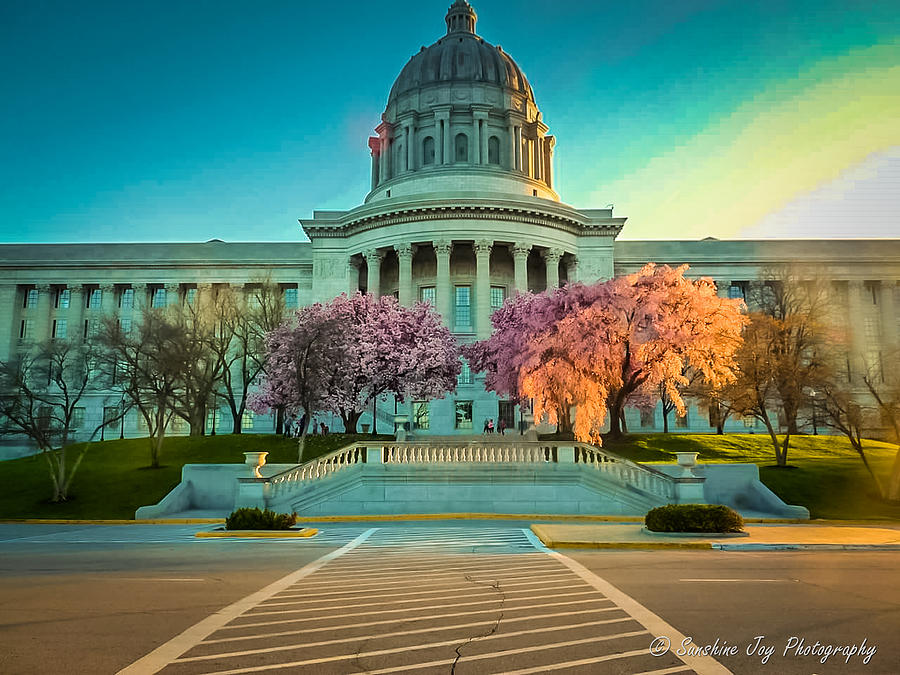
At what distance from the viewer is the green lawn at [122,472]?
33312 mm

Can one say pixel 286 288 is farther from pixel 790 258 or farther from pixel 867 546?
pixel 867 546

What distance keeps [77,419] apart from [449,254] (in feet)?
124

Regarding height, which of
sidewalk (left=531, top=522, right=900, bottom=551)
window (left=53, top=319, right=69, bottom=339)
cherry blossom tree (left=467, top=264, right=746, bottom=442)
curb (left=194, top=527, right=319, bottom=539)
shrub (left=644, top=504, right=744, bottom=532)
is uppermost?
window (left=53, top=319, right=69, bottom=339)

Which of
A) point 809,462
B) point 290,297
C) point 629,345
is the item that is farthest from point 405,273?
point 809,462

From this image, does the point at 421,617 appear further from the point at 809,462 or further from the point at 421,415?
the point at 421,415

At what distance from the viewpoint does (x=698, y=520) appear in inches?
793

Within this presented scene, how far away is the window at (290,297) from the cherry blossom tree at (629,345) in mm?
37721

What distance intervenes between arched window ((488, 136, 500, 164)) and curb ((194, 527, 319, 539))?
2294 inches

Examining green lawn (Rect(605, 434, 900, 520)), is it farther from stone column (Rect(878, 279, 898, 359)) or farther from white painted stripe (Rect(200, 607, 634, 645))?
stone column (Rect(878, 279, 898, 359))

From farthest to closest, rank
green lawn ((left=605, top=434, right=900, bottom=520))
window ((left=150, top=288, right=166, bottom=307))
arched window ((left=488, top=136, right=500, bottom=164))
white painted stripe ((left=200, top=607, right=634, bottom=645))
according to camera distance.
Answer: arched window ((left=488, top=136, right=500, bottom=164)), window ((left=150, top=288, right=166, bottom=307)), green lawn ((left=605, top=434, right=900, bottom=520)), white painted stripe ((left=200, top=607, right=634, bottom=645))

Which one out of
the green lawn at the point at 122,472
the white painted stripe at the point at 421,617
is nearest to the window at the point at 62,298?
the green lawn at the point at 122,472

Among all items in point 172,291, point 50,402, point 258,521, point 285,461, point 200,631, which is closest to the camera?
point 200,631

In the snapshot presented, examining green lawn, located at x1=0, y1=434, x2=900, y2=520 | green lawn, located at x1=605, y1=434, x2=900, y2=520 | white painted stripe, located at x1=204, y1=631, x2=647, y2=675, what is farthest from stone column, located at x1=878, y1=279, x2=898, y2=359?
white painted stripe, located at x1=204, y1=631, x2=647, y2=675

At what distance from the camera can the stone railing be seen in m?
28.6
